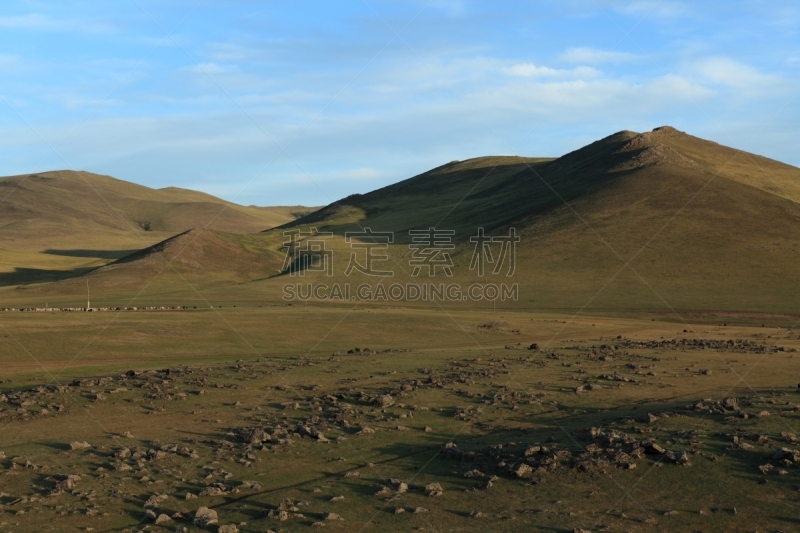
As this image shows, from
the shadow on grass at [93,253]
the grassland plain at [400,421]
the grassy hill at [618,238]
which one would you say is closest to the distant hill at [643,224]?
the grassy hill at [618,238]

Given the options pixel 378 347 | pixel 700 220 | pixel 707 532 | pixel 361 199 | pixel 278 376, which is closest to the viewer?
pixel 707 532

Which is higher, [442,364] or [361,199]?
[361,199]

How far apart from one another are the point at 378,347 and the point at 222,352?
23.6ft

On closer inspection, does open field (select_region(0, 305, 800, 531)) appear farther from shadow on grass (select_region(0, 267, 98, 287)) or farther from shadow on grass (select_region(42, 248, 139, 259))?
shadow on grass (select_region(42, 248, 139, 259))

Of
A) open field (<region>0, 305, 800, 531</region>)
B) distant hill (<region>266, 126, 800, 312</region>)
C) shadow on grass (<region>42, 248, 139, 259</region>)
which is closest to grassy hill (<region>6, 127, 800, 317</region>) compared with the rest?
distant hill (<region>266, 126, 800, 312</region>)

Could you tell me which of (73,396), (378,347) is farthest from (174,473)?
(378,347)

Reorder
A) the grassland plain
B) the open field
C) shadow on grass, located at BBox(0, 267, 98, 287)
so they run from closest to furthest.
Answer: the open field → the grassland plain → shadow on grass, located at BBox(0, 267, 98, 287)

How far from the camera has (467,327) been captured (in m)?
46.0

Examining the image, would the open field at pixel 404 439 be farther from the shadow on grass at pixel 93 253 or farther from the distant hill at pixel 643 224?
the shadow on grass at pixel 93 253

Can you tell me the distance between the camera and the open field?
1320 cm

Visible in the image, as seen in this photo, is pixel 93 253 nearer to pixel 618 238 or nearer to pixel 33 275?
pixel 33 275

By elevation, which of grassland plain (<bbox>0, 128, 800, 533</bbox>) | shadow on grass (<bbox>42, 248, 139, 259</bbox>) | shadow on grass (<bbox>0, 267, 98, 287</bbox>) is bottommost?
grassland plain (<bbox>0, 128, 800, 533</bbox>)

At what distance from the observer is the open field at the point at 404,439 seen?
43.3 feet

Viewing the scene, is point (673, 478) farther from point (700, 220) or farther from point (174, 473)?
point (700, 220)
